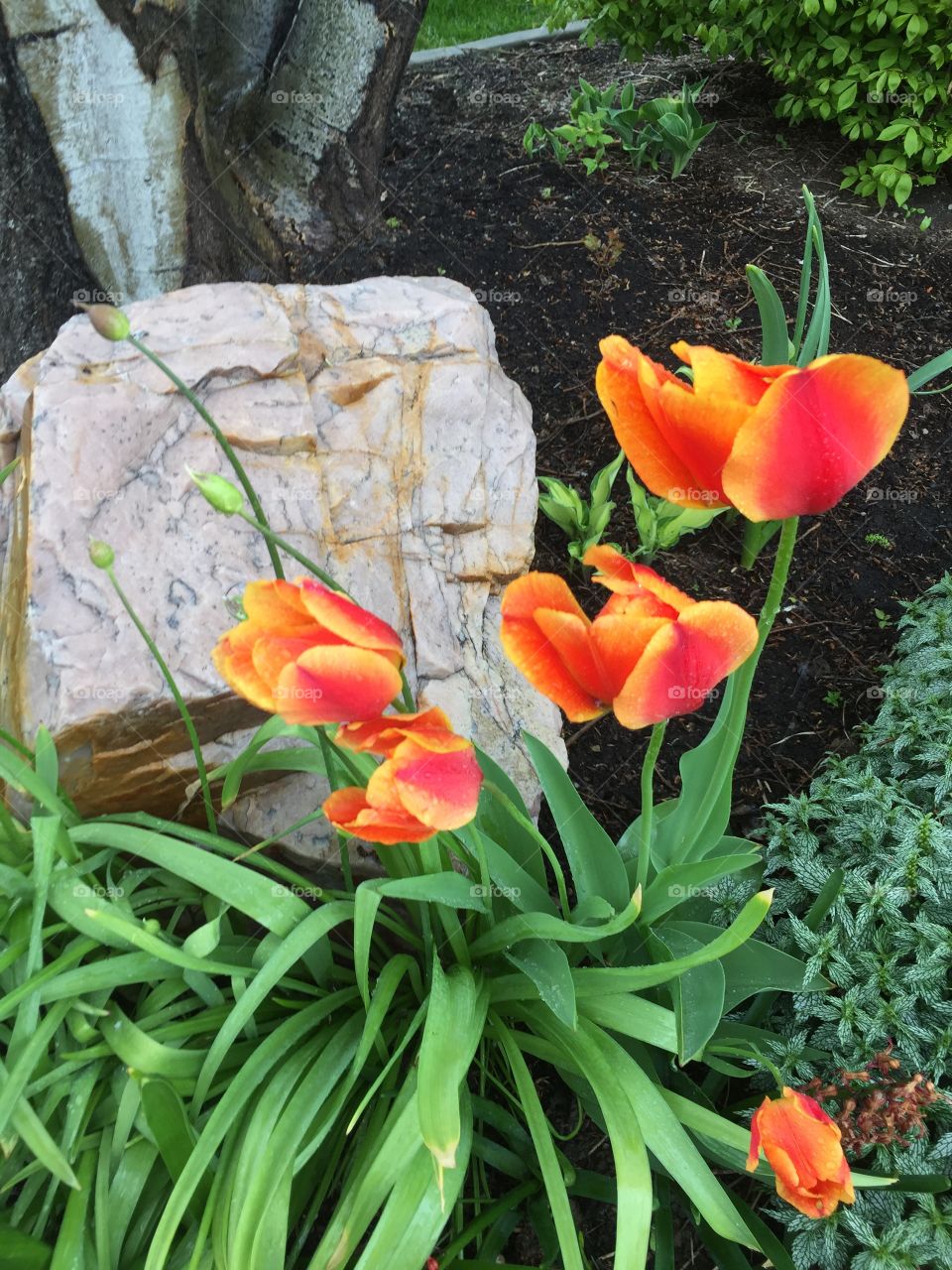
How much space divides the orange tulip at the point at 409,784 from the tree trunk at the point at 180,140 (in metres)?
2.06

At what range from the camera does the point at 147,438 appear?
196 centimetres

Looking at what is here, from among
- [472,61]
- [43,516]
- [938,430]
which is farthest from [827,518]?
[472,61]

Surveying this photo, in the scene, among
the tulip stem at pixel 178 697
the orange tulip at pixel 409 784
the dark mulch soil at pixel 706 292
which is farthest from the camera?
the dark mulch soil at pixel 706 292

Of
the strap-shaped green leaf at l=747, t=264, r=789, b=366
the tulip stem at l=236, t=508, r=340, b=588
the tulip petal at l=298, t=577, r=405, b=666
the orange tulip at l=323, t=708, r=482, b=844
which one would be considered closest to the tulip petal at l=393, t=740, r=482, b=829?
the orange tulip at l=323, t=708, r=482, b=844

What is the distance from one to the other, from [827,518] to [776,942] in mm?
1543

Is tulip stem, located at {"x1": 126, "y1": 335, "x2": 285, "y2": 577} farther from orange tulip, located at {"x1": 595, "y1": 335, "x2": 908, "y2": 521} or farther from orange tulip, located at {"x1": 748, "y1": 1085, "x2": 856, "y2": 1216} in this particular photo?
orange tulip, located at {"x1": 748, "y1": 1085, "x2": 856, "y2": 1216}

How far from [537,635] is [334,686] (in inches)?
8.2

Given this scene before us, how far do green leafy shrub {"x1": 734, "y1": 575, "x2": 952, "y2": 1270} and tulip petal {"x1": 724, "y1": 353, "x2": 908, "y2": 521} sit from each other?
39.0 inches

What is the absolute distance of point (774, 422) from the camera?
86 cm

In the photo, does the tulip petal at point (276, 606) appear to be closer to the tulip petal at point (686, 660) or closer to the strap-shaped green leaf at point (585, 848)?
the tulip petal at point (686, 660)

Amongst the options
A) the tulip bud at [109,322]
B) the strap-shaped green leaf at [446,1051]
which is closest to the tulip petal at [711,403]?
the tulip bud at [109,322]

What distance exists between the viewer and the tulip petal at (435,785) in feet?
3.14

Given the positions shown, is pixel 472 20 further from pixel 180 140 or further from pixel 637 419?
pixel 637 419

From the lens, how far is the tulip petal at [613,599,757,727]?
904mm
